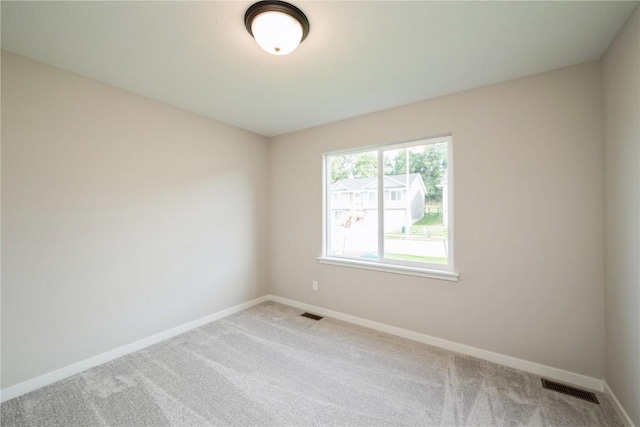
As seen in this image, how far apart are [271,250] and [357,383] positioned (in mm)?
2429

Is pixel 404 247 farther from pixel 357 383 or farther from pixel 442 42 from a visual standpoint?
pixel 442 42

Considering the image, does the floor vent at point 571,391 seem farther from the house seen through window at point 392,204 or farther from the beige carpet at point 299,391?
the house seen through window at point 392,204

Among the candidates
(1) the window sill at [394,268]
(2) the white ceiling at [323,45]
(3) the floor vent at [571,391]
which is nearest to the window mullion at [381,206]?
(1) the window sill at [394,268]

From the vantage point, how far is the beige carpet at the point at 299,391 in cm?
173

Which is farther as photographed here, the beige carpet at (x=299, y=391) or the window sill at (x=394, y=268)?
the window sill at (x=394, y=268)

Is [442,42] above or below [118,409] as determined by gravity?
above

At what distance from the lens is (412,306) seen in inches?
111

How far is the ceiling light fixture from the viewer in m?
1.52

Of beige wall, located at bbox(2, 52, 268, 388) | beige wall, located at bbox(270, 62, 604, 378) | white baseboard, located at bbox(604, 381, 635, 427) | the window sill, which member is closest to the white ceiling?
beige wall, located at bbox(270, 62, 604, 378)

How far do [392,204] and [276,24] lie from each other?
218 cm

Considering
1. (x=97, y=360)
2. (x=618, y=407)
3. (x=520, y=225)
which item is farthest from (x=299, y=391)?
(x=520, y=225)

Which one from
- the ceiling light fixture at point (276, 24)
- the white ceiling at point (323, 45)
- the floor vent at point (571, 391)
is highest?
the white ceiling at point (323, 45)

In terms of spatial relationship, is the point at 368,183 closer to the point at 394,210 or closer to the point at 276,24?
the point at 394,210

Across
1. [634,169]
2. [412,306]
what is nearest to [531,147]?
[634,169]
